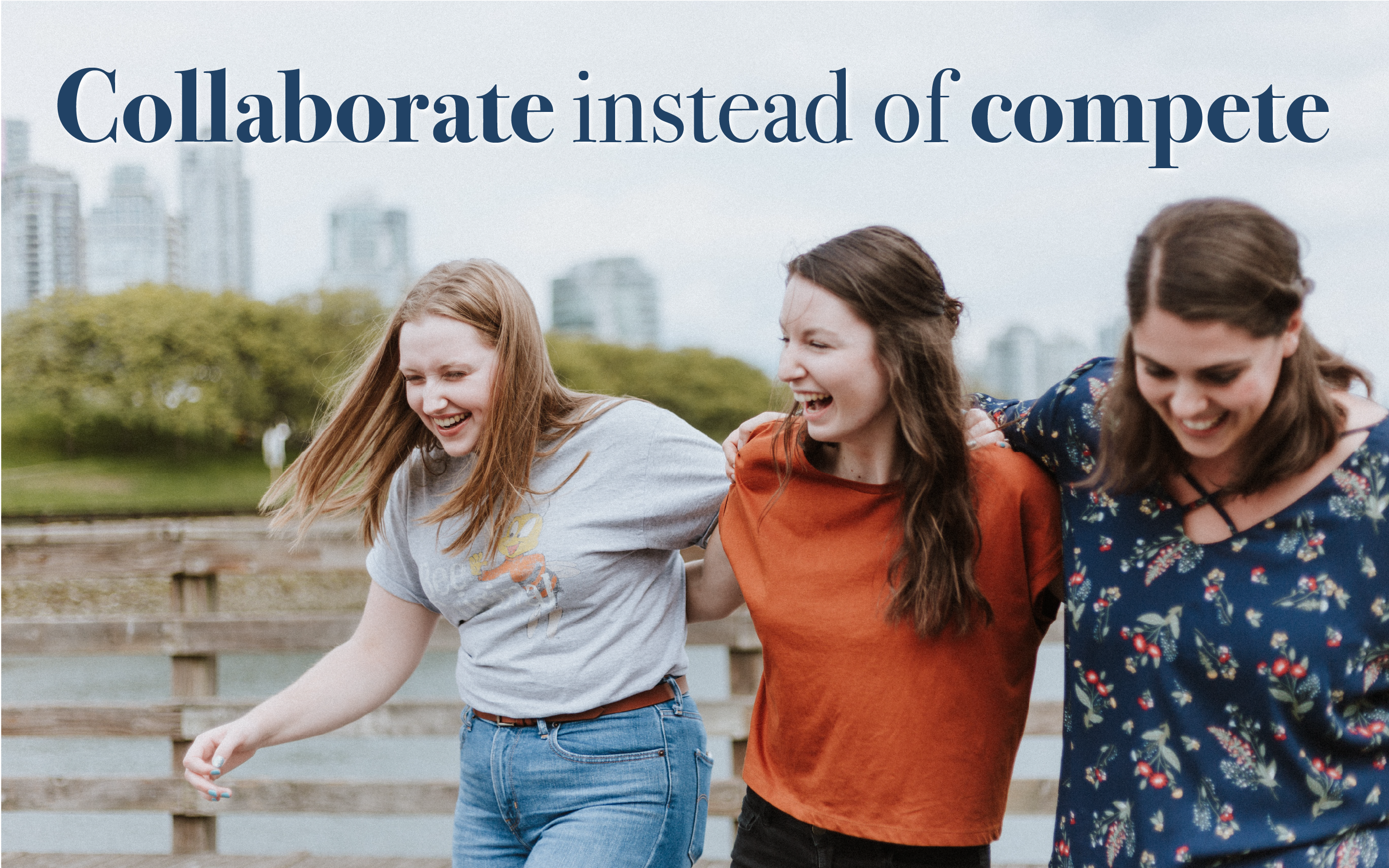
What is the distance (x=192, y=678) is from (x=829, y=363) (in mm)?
2654

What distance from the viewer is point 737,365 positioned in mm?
55438

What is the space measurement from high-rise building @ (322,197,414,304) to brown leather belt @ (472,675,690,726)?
53039 mm

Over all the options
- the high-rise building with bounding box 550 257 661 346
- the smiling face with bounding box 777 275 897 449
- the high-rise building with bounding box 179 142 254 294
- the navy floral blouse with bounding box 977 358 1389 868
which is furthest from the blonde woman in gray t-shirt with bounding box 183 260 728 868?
the high-rise building with bounding box 550 257 661 346

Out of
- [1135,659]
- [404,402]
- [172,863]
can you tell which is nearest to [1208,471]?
[1135,659]

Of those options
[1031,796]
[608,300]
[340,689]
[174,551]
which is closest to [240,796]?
[174,551]

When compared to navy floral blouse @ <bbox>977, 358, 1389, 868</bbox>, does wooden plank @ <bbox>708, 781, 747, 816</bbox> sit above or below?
below

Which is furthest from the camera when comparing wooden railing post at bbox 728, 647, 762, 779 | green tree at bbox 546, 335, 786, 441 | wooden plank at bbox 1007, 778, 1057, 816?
green tree at bbox 546, 335, 786, 441

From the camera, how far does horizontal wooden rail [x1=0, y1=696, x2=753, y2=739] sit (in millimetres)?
3334

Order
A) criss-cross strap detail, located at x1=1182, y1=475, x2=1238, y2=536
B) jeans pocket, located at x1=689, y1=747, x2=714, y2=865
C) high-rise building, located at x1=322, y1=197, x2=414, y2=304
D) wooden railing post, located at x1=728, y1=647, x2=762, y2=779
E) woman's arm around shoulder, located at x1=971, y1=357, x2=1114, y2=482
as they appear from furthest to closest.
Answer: high-rise building, located at x1=322, y1=197, x2=414, y2=304 < wooden railing post, located at x1=728, y1=647, x2=762, y2=779 < jeans pocket, located at x1=689, y1=747, x2=714, y2=865 < woman's arm around shoulder, located at x1=971, y1=357, x2=1114, y2=482 < criss-cross strap detail, located at x1=1182, y1=475, x2=1238, y2=536

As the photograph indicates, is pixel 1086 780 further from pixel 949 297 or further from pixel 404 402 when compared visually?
pixel 404 402

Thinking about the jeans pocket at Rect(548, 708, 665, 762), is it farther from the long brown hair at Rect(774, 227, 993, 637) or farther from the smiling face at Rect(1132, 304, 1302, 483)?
the smiling face at Rect(1132, 304, 1302, 483)

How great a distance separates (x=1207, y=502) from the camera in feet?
4.56

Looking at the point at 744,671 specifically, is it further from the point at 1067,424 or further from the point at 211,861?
the point at 1067,424

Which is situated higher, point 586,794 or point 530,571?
point 530,571
